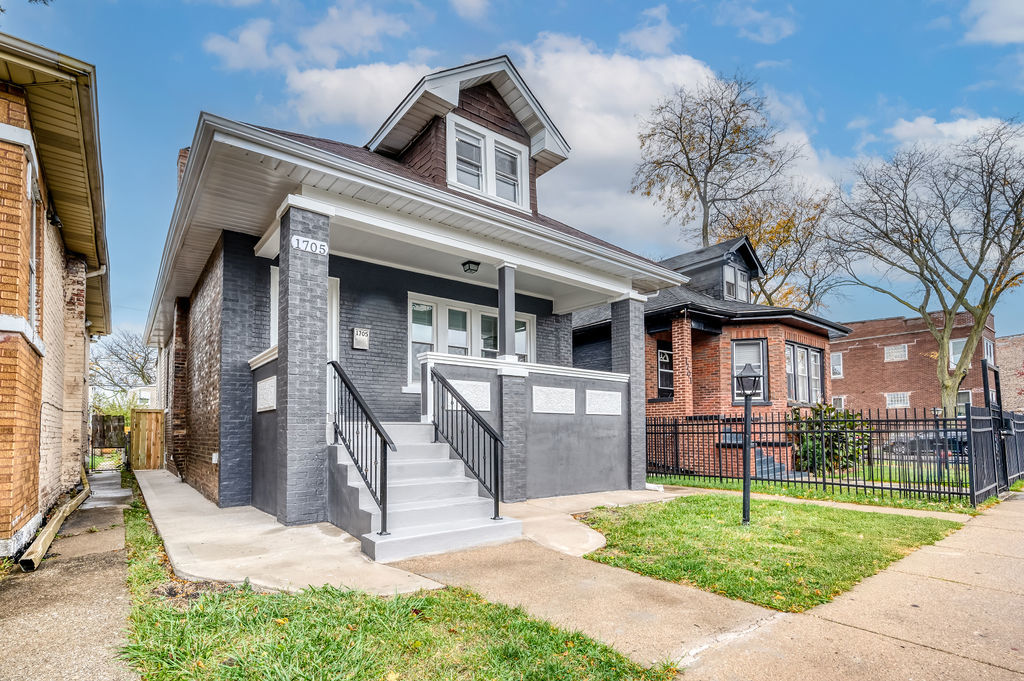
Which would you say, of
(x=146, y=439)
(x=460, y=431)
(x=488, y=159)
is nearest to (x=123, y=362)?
(x=146, y=439)

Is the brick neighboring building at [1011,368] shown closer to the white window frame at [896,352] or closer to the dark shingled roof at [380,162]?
the white window frame at [896,352]

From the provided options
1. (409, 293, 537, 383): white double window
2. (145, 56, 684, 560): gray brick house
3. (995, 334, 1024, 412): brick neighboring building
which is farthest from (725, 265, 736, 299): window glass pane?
(995, 334, 1024, 412): brick neighboring building

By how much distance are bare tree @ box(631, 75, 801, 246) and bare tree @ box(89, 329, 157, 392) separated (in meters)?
28.2

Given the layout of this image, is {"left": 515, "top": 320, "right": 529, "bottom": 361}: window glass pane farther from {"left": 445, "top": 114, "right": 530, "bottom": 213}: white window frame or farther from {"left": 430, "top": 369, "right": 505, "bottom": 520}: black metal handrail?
{"left": 430, "top": 369, "right": 505, "bottom": 520}: black metal handrail

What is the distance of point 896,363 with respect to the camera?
1179 inches

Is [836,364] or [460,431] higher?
[836,364]

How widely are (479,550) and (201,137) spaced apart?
16.3 ft

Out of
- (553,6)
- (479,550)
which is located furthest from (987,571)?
(553,6)

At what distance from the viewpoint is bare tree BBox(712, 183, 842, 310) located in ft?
82.0

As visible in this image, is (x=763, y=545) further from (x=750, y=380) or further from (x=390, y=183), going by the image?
(x=390, y=183)

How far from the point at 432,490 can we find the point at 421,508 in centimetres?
45

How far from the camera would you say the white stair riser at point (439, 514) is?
5578mm

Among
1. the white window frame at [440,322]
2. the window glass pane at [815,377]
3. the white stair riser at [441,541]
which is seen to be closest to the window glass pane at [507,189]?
the white window frame at [440,322]

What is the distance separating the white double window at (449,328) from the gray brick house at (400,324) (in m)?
0.04
